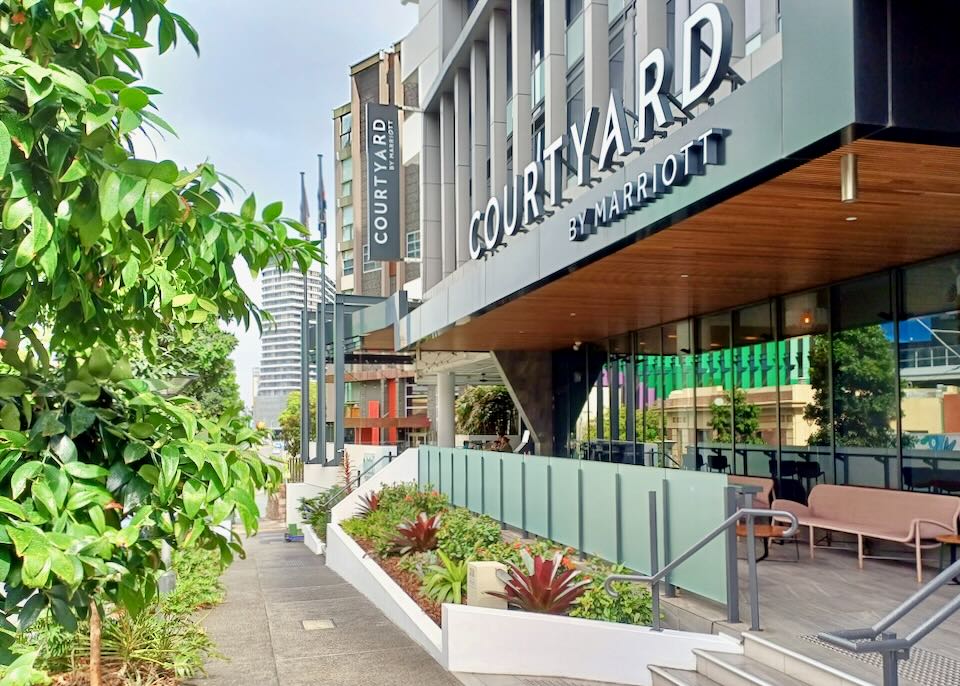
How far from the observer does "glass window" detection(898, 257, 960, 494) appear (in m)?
10.6

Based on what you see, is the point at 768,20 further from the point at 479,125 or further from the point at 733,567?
the point at 479,125

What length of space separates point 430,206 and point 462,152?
2547 millimetres

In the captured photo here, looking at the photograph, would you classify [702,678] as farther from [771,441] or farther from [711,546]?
[771,441]

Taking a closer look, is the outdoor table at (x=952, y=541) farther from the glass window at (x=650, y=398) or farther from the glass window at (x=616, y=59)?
the glass window at (x=616, y=59)

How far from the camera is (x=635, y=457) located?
20.0 metres

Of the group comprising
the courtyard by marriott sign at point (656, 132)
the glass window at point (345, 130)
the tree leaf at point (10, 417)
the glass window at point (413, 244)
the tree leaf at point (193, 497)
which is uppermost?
the glass window at point (345, 130)

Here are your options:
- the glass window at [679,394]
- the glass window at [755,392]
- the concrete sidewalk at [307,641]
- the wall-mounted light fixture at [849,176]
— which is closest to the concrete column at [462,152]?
the glass window at [679,394]

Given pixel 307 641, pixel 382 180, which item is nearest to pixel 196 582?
pixel 307 641

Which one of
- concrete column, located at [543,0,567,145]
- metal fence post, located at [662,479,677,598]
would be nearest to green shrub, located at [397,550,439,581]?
metal fence post, located at [662,479,677,598]

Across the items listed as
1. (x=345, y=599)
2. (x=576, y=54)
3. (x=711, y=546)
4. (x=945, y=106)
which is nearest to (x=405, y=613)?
(x=345, y=599)

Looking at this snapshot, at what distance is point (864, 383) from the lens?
40.5ft

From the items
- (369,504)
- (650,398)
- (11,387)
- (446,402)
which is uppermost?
(11,387)

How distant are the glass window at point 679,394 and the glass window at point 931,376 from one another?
6090 millimetres

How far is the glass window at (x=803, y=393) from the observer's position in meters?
13.2
